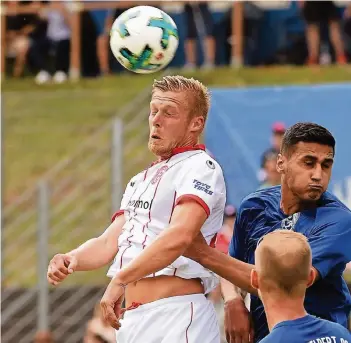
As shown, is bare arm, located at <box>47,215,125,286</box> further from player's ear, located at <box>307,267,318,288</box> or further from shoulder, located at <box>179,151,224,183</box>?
player's ear, located at <box>307,267,318,288</box>

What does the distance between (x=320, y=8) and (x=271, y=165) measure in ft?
20.2

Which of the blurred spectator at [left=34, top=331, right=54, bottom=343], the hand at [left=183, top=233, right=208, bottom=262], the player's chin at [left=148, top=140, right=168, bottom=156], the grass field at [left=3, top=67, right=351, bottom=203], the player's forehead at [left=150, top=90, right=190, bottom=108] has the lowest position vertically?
the blurred spectator at [left=34, top=331, right=54, bottom=343]

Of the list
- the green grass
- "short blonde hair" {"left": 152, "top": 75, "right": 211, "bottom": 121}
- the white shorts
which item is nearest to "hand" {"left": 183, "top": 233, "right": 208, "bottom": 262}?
the white shorts

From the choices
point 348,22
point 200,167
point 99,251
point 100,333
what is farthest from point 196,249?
point 348,22

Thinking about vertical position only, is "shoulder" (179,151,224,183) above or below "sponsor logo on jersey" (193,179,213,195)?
above

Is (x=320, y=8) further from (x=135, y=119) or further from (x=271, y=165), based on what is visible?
(x=271, y=165)

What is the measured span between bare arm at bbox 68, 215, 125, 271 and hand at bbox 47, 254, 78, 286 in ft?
0.21

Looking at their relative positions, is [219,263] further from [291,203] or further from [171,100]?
[171,100]

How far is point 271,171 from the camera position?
10.6 m

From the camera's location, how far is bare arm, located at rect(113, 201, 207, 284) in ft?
18.0

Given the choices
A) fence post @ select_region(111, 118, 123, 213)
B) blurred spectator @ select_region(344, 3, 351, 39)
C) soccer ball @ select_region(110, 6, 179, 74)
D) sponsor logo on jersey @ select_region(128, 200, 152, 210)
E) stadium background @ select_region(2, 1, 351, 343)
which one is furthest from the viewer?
blurred spectator @ select_region(344, 3, 351, 39)

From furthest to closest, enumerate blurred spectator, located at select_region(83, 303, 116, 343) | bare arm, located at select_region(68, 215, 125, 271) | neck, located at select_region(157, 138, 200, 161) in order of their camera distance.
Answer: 1. blurred spectator, located at select_region(83, 303, 116, 343)
2. bare arm, located at select_region(68, 215, 125, 271)
3. neck, located at select_region(157, 138, 200, 161)

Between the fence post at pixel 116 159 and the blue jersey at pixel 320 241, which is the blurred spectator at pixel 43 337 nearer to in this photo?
the fence post at pixel 116 159

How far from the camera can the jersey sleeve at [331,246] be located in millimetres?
5578
